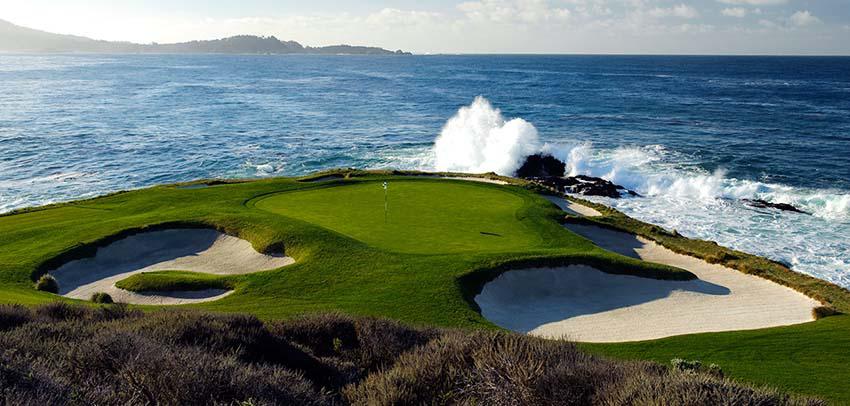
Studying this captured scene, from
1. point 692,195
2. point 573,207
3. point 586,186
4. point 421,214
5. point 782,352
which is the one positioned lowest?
point 692,195

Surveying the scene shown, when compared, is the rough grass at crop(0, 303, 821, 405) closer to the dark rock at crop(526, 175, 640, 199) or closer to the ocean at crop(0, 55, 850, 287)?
→ the ocean at crop(0, 55, 850, 287)

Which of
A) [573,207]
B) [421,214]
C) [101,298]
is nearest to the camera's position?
[101,298]

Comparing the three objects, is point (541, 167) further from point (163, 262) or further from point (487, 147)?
point (163, 262)

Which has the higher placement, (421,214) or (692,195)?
(421,214)

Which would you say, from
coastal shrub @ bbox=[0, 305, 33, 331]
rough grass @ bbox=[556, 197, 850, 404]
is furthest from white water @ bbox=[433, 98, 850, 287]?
coastal shrub @ bbox=[0, 305, 33, 331]

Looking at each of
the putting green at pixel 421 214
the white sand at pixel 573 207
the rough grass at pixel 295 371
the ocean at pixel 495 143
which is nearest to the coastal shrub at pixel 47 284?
the rough grass at pixel 295 371

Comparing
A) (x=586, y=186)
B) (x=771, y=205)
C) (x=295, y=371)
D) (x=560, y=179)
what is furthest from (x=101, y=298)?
(x=771, y=205)

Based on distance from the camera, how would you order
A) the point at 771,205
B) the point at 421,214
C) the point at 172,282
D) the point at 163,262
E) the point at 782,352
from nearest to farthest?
the point at 782,352 → the point at 172,282 → the point at 163,262 → the point at 421,214 → the point at 771,205
